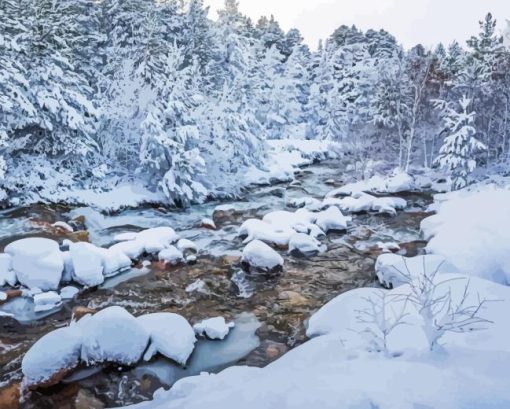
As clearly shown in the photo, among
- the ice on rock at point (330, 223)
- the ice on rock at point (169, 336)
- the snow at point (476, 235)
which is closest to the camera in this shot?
the ice on rock at point (169, 336)

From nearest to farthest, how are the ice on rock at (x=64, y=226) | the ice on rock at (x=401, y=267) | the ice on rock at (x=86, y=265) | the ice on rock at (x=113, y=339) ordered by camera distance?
1. the ice on rock at (x=113, y=339)
2. the ice on rock at (x=401, y=267)
3. the ice on rock at (x=86, y=265)
4. the ice on rock at (x=64, y=226)

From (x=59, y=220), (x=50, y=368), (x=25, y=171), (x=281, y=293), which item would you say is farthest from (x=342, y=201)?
(x=50, y=368)

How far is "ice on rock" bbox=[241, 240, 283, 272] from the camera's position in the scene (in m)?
11.0

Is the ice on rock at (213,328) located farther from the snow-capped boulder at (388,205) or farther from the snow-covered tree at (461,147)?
the snow-covered tree at (461,147)

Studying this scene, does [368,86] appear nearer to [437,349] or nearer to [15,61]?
[15,61]

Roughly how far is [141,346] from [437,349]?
4.59 m

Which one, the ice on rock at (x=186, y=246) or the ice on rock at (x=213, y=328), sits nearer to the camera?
the ice on rock at (x=213, y=328)

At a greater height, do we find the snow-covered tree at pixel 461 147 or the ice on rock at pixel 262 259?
the snow-covered tree at pixel 461 147

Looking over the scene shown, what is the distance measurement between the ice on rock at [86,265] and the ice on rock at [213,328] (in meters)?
3.33

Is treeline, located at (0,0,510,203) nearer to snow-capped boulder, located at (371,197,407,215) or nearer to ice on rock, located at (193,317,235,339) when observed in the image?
snow-capped boulder, located at (371,197,407,215)

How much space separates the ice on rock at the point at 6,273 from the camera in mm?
9570

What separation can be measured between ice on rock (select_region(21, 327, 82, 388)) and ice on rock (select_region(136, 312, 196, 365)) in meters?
1.12

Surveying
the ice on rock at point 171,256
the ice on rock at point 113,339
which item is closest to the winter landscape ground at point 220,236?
the ice on rock at point 113,339

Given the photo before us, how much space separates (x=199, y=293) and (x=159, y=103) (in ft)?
35.1
